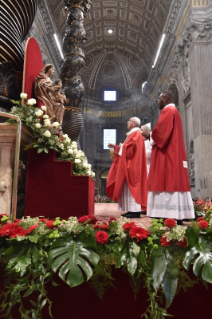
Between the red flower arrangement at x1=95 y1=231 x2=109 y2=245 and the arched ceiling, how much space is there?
17.9 meters

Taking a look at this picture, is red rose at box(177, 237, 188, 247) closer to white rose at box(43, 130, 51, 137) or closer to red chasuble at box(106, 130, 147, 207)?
white rose at box(43, 130, 51, 137)

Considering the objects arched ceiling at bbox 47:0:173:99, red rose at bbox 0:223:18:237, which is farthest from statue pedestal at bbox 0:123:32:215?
arched ceiling at bbox 47:0:173:99

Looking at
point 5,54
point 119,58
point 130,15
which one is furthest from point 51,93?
point 119,58

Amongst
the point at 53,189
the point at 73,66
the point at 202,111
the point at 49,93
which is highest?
the point at 202,111

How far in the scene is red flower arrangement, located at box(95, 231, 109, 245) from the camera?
1.63 meters

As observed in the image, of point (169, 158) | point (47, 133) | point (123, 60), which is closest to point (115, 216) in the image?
point (169, 158)

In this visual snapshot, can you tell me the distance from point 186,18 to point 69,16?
29.9 ft

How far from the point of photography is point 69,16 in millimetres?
5645

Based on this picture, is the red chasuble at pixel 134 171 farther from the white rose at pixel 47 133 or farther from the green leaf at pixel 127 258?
the green leaf at pixel 127 258

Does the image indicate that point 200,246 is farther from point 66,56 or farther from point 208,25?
point 208,25

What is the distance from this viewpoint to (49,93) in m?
3.66

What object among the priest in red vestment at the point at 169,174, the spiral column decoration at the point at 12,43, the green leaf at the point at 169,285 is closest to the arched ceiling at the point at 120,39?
the priest in red vestment at the point at 169,174

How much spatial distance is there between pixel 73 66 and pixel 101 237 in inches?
171

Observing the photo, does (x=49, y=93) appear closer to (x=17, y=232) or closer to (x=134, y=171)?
(x=134, y=171)
